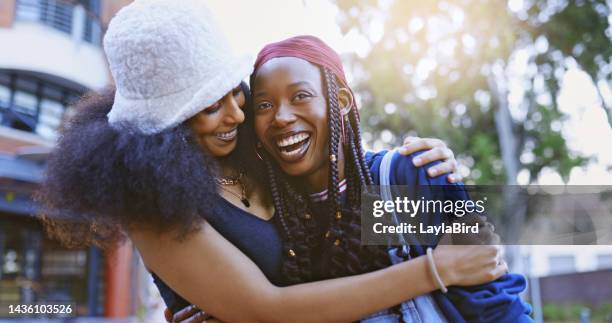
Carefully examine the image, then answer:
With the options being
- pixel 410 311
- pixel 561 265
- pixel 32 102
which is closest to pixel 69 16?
pixel 32 102

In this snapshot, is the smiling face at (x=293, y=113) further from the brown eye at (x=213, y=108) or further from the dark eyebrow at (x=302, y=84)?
the brown eye at (x=213, y=108)

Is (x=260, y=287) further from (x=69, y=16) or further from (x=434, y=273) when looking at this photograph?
(x=69, y=16)

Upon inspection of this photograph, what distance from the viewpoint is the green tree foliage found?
3.14 m

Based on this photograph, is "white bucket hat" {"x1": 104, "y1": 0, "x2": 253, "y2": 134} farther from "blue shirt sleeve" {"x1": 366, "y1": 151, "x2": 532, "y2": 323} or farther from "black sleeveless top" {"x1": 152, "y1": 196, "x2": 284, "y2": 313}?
"blue shirt sleeve" {"x1": 366, "y1": 151, "x2": 532, "y2": 323}

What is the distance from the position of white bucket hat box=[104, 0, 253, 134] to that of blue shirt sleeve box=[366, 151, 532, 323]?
406 millimetres

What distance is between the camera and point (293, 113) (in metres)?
1.24

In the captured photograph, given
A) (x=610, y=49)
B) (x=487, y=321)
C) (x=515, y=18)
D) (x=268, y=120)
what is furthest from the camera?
(x=515, y=18)

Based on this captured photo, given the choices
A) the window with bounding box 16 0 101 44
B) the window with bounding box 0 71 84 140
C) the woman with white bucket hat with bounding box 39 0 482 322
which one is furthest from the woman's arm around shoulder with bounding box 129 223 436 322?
the window with bounding box 16 0 101 44

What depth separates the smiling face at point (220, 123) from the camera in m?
1.20

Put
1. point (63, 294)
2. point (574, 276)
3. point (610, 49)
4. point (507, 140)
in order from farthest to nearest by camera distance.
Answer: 1. point (574, 276)
2. point (63, 294)
3. point (507, 140)
4. point (610, 49)

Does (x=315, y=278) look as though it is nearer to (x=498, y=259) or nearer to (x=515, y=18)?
(x=498, y=259)

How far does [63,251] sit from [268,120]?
5497mm

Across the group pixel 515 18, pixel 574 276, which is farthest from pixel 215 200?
pixel 574 276

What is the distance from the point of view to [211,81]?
116cm
